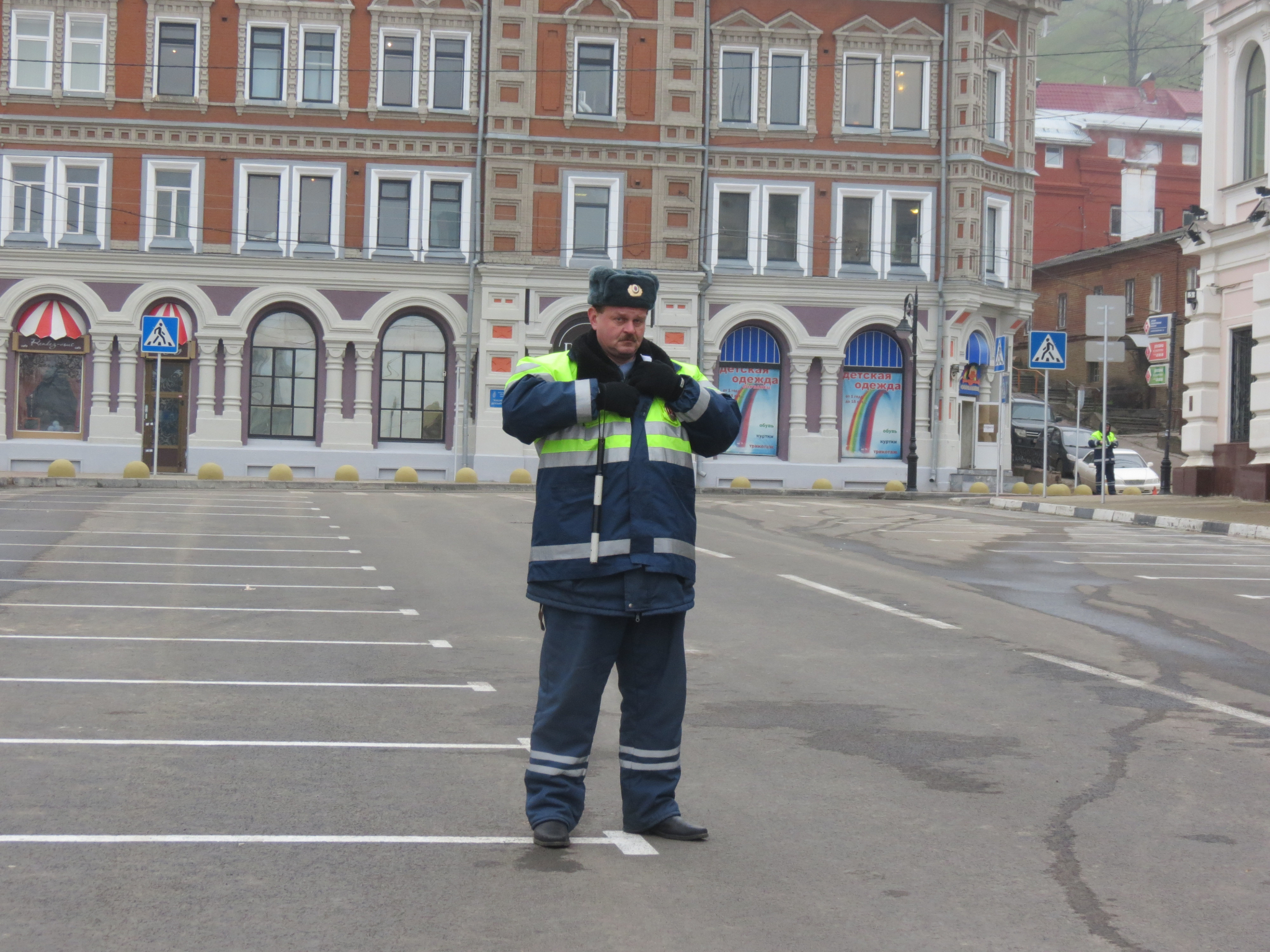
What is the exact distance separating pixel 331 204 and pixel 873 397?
14.6 m

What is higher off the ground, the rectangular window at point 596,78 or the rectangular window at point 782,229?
the rectangular window at point 596,78

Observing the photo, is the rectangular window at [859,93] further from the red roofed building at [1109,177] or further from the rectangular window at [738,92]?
the red roofed building at [1109,177]

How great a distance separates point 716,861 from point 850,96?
122 ft

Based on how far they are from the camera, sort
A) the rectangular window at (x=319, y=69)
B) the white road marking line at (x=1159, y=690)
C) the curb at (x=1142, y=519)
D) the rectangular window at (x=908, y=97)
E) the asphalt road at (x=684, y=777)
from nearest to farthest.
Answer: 1. the asphalt road at (x=684, y=777)
2. the white road marking line at (x=1159, y=690)
3. the curb at (x=1142, y=519)
4. the rectangular window at (x=319, y=69)
5. the rectangular window at (x=908, y=97)

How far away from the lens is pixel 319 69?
38.7m

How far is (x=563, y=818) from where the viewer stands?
535cm

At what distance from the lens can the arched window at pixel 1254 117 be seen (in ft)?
88.9

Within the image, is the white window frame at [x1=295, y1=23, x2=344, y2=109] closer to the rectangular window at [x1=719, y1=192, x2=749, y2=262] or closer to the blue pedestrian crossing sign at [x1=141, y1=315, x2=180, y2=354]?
the blue pedestrian crossing sign at [x1=141, y1=315, x2=180, y2=354]

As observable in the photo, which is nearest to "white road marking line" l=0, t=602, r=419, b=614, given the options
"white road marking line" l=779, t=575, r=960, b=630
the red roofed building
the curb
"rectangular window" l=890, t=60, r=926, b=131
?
"white road marking line" l=779, t=575, r=960, b=630

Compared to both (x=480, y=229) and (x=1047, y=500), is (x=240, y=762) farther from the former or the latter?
(x=480, y=229)

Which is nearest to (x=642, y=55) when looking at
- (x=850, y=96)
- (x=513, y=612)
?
(x=850, y=96)

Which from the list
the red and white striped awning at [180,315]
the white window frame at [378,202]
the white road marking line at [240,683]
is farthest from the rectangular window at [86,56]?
the white road marking line at [240,683]

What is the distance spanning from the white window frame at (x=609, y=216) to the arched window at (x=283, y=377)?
6.76 meters

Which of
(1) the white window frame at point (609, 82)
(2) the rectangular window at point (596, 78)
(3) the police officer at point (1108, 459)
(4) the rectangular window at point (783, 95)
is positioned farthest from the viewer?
(4) the rectangular window at point (783, 95)
